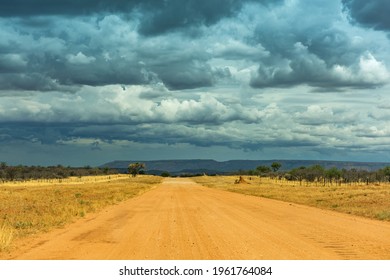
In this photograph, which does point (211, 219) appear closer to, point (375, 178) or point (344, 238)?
point (344, 238)

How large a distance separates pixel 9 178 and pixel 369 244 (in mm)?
173548

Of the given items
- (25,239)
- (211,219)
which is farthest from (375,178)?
(25,239)

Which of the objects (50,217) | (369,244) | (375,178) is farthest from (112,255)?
(375,178)

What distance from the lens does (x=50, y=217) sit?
26672 millimetres

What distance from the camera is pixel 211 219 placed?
26.4 meters

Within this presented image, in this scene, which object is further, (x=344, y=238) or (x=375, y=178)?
(x=375, y=178)

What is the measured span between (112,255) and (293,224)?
1181cm
